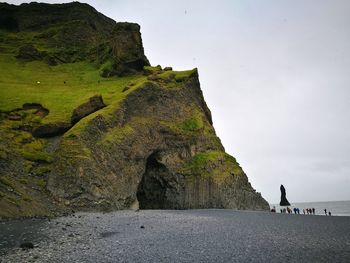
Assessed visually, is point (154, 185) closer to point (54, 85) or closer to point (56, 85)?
point (56, 85)

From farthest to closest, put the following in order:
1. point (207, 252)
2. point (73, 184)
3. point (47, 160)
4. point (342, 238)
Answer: point (47, 160) → point (73, 184) → point (342, 238) → point (207, 252)

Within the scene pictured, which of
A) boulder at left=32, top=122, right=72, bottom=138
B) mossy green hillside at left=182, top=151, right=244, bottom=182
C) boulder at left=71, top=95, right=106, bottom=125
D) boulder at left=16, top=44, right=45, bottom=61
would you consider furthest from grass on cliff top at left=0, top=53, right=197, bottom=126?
mossy green hillside at left=182, top=151, right=244, bottom=182

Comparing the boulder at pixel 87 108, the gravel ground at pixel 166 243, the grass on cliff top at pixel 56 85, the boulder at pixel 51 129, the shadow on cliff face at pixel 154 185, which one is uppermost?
the grass on cliff top at pixel 56 85

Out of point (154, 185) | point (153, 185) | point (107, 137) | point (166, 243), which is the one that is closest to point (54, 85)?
point (107, 137)

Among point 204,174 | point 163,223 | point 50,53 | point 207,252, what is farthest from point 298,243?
point 50,53

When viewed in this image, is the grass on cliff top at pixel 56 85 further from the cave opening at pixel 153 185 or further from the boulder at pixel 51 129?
the cave opening at pixel 153 185

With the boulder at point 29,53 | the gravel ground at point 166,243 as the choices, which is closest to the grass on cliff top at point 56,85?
the boulder at point 29,53

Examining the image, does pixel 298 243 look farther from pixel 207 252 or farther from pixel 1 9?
pixel 1 9

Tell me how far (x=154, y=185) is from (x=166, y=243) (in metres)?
38.4

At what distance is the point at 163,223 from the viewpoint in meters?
27.8

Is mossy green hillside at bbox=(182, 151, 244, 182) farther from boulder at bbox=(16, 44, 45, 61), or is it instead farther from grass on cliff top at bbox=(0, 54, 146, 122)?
boulder at bbox=(16, 44, 45, 61)

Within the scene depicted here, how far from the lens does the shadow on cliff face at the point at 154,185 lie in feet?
183

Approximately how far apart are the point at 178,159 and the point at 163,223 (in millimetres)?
30095

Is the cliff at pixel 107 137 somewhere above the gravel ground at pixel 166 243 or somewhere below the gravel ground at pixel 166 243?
above
